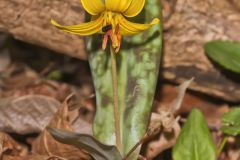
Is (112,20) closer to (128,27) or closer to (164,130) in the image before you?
(128,27)

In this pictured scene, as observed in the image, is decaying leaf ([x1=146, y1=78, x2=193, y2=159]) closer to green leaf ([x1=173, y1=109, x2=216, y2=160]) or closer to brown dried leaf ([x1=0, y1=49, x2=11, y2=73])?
green leaf ([x1=173, y1=109, x2=216, y2=160])

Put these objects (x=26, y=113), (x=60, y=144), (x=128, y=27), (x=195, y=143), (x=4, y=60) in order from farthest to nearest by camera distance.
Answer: (x=4, y=60)
(x=26, y=113)
(x=60, y=144)
(x=195, y=143)
(x=128, y=27)

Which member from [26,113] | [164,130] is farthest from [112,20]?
[26,113]

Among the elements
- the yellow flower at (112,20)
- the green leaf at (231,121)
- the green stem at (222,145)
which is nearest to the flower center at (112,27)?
the yellow flower at (112,20)

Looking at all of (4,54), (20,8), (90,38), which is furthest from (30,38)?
(4,54)

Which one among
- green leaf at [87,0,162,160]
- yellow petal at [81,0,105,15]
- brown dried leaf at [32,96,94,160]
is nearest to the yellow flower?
yellow petal at [81,0,105,15]

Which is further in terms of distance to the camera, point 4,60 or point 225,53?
point 4,60
